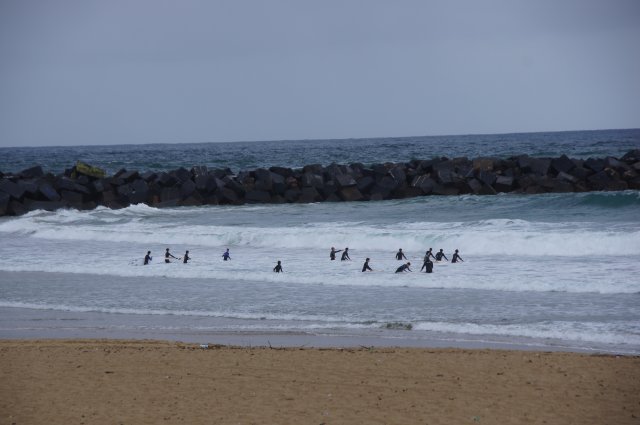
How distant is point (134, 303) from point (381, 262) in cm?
660

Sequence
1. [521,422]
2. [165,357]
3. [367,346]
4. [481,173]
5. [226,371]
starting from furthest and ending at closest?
[481,173]
[367,346]
[165,357]
[226,371]
[521,422]

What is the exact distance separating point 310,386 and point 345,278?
8346 millimetres

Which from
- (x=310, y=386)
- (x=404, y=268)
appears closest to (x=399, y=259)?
(x=404, y=268)

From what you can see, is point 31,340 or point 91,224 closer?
point 31,340

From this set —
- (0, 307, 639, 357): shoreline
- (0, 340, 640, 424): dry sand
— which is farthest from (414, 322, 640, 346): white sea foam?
(0, 340, 640, 424): dry sand

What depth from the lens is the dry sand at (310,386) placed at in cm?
787

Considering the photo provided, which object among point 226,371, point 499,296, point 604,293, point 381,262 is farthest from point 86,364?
point 381,262

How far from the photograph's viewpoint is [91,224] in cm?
2898

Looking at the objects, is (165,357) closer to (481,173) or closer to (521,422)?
(521,422)

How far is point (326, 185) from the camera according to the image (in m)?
34.8

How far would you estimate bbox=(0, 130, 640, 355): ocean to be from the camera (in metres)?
12.2

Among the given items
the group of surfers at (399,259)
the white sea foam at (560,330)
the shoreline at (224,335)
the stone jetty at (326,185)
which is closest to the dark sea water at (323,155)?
the stone jetty at (326,185)

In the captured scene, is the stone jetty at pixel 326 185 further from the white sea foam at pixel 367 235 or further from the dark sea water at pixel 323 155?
the dark sea water at pixel 323 155

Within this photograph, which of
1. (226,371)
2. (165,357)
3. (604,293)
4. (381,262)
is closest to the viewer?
(226,371)
